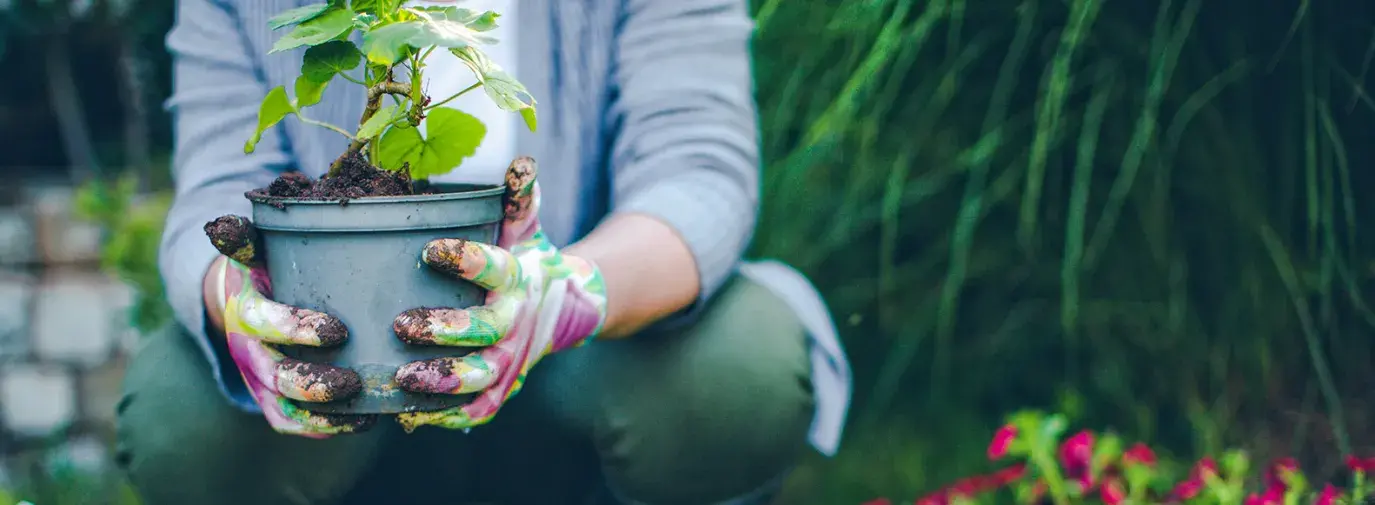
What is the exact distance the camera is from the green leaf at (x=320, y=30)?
0.84 metres

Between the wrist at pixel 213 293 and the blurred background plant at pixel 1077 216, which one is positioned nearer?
the wrist at pixel 213 293

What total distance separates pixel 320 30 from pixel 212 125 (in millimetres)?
533

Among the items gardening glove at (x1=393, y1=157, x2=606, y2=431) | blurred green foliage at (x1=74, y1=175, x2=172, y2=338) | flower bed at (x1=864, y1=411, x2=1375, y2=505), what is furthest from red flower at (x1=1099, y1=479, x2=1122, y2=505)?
blurred green foliage at (x1=74, y1=175, x2=172, y2=338)

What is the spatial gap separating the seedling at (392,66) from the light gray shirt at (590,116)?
0.29 metres

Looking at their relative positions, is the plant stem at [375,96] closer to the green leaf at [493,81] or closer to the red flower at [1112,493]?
the green leaf at [493,81]

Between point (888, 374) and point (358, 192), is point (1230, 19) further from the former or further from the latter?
point (358, 192)

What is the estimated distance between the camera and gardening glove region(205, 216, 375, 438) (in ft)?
2.94

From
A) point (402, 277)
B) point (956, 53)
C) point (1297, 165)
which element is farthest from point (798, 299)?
point (1297, 165)

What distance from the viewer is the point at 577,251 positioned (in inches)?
43.5

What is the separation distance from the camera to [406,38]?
793 millimetres

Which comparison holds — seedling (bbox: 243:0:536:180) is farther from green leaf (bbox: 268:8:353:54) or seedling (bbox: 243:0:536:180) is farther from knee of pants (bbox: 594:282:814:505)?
knee of pants (bbox: 594:282:814:505)

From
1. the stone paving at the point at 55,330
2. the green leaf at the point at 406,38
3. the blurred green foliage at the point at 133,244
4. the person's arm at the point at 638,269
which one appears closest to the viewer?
the green leaf at the point at 406,38

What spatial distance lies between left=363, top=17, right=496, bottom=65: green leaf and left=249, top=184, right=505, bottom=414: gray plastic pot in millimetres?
115

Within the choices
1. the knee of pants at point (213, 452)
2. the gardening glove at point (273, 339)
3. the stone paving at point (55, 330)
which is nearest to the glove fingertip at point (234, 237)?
the gardening glove at point (273, 339)
